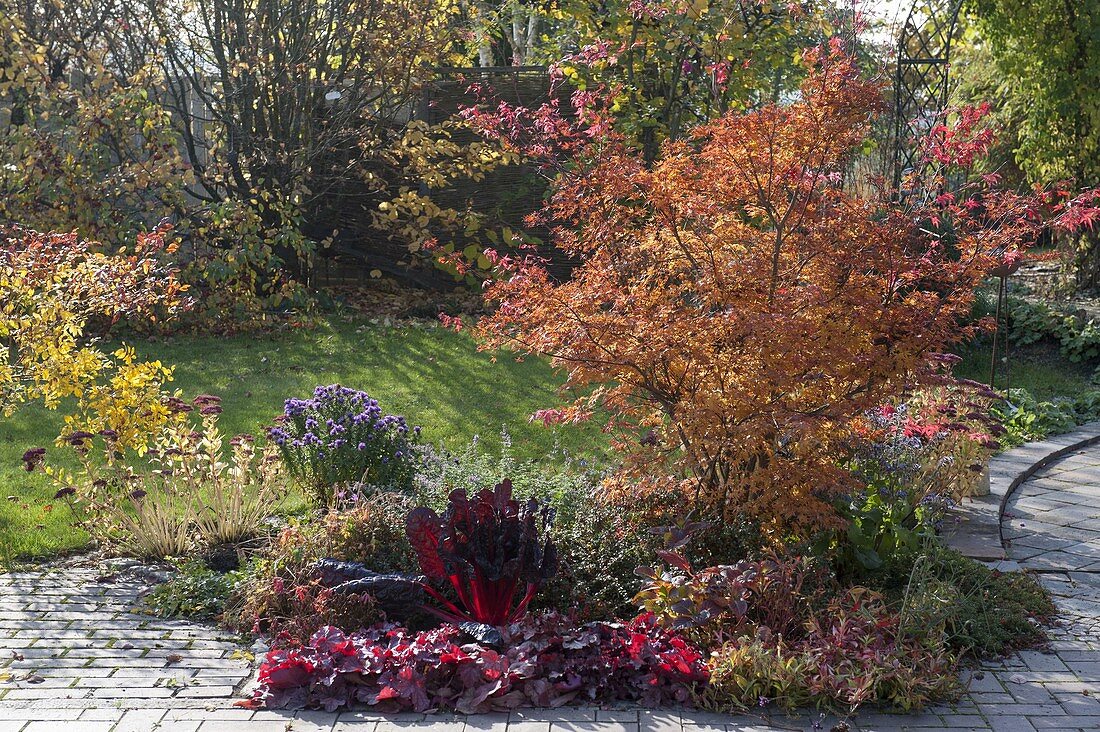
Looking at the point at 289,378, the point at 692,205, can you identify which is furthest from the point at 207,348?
the point at 692,205

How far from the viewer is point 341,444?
5.16 m

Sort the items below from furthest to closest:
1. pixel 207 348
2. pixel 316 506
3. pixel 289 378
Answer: pixel 207 348 → pixel 289 378 → pixel 316 506

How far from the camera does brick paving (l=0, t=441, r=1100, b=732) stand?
326 centimetres

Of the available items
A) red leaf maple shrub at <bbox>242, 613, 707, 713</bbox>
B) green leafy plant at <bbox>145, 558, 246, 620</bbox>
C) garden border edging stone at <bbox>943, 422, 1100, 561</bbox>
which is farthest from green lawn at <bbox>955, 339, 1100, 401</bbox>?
green leafy plant at <bbox>145, 558, 246, 620</bbox>

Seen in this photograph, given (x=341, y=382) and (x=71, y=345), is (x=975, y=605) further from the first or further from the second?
(x=341, y=382)

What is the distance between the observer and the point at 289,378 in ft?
26.8

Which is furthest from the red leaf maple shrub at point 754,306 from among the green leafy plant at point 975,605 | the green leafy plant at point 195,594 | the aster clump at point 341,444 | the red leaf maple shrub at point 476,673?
the green leafy plant at point 195,594

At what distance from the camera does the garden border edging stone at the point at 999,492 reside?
195 inches

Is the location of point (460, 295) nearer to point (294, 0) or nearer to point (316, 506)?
point (294, 0)

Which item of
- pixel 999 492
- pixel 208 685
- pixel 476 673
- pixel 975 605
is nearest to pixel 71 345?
pixel 208 685

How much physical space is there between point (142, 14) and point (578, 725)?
8.74 m

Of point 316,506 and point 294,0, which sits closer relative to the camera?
point 316,506

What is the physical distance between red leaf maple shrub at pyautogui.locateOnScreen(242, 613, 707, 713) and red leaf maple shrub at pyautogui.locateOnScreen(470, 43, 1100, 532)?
A: 88 cm

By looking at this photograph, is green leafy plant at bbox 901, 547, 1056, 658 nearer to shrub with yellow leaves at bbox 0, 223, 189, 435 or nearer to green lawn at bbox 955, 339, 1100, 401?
shrub with yellow leaves at bbox 0, 223, 189, 435
